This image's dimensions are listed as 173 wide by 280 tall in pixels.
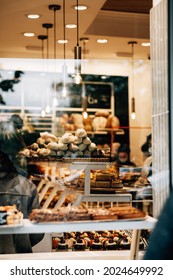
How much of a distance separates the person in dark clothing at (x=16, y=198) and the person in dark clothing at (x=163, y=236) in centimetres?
191

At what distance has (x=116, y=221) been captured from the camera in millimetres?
2627

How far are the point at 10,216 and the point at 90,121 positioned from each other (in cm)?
470

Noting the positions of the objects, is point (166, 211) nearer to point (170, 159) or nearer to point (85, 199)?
point (170, 159)

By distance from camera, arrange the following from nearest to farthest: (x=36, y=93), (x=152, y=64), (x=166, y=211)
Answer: (x=166, y=211)
(x=152, y=64)
(x=36, y=93)

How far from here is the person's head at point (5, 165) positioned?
2996 millimetres

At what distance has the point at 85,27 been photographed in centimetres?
525

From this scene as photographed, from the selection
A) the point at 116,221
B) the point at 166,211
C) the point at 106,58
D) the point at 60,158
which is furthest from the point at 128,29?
the point at 166,211

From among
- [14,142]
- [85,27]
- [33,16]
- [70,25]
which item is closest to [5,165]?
[14,142]

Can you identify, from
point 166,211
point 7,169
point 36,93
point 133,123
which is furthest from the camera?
point 133,123

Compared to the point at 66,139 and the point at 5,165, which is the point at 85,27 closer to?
the point at 66,139

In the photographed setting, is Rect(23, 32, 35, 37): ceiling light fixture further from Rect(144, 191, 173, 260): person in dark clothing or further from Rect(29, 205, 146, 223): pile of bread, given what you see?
Rect(144, 191, 173, 260): person in dark clothing

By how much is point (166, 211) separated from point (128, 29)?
5.23 metres

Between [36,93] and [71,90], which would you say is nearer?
[36,93]

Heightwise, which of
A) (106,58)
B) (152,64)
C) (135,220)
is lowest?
(135,220)
